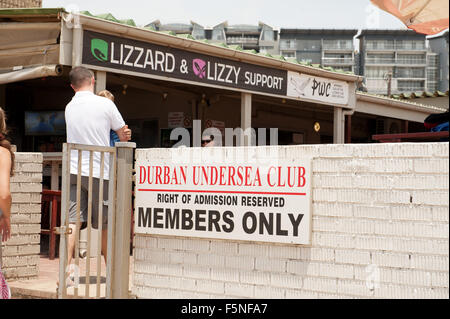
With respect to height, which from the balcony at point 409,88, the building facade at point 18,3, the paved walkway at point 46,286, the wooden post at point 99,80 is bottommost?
the paved walkway at point 46,286

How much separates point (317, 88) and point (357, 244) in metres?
7.31

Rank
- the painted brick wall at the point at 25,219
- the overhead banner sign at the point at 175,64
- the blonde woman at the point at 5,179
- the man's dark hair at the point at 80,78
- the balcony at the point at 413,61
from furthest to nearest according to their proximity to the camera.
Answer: the balcony at the point at 413,61
the overhead banner sign at the point at 175,64
the painted brick wall at the point at 25,219
the man's dark hair at the point at 80,78
the blonde woman at the point at 5,179

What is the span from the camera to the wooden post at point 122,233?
4988 millimetres

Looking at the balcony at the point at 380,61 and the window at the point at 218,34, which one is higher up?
the window at the point at 218,34

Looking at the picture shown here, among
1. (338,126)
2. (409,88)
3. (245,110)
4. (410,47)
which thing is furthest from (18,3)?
(409,88)

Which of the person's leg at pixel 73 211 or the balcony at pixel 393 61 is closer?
the person's leg at pixel 73 211

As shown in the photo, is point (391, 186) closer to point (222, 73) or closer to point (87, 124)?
point (87, 124)

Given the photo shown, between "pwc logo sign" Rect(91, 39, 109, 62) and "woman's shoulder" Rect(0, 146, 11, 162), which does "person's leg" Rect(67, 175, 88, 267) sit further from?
"pwc logo sign" Rect(91, 39, 109, 62)

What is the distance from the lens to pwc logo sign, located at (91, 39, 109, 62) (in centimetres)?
747

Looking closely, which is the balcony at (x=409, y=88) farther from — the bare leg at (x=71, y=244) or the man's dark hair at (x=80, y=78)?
the bare leg at (x=71, y=244)

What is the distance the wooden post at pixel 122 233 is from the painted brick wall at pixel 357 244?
0.46 m

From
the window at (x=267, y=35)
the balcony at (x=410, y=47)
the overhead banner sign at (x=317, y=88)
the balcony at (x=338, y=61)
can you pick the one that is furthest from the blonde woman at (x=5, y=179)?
the balcony at (x=410, y=47)

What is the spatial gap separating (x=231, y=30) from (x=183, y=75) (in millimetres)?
104980

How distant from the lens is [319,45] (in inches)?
4437
